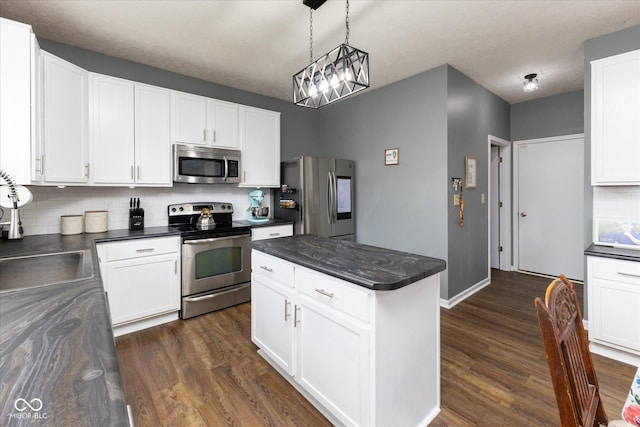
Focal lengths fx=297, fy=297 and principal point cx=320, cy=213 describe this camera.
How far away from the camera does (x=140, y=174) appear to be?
300cm

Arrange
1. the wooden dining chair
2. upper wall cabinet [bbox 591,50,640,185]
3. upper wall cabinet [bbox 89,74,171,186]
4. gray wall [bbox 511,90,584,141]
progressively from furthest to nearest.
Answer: gray wall [bbox 511,90,584,141] < upper wall cabinet [bbox 89,74,171,186] < upper wall cabinet [bbox 591,50,640,185] < the wooden dining chair

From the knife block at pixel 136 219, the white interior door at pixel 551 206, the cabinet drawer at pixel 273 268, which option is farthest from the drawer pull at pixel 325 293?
the white interior door at pixel 551 206

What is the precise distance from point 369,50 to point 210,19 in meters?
1.47

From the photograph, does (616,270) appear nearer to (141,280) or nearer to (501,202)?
(501,202)

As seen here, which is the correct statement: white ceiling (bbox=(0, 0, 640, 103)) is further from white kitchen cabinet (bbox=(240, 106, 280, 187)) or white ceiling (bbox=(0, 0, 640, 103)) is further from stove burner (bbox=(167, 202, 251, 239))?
stove burner (bbox=(167, 202, 251, 239))

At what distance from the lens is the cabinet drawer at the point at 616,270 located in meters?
2.19

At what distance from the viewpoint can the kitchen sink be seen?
4.48ft

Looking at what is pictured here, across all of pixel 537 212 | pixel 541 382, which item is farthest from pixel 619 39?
pixel 541 382

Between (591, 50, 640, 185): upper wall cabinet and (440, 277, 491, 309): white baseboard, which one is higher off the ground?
(591, 50, 640, 185): upper wall cabinet

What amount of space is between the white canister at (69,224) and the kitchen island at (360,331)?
2032 mm

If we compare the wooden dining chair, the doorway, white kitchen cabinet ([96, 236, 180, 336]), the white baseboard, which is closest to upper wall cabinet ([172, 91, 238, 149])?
white kitchen cabinet ([96, 236, 180, 336])

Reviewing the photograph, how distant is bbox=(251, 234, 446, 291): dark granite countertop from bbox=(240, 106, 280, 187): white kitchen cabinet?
1.70 meters

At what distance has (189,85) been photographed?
354cm

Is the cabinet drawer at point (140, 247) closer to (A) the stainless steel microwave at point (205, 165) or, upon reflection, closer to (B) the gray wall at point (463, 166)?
(A) the stainless steel microwave at point (205, 165)
